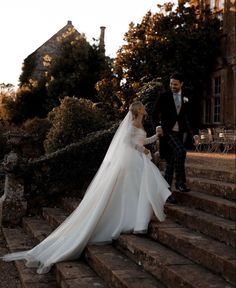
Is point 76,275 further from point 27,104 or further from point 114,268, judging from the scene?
point 27,104

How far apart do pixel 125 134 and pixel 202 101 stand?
14.3 metres

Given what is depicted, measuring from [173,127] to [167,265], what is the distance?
2.66 meters

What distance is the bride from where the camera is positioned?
18.7 feet

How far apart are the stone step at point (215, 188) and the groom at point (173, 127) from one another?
7.9 inches

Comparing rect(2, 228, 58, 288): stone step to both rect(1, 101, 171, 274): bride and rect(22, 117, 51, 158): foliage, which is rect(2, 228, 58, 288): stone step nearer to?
rect(1, 101, 171, 274): bride

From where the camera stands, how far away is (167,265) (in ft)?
14.2

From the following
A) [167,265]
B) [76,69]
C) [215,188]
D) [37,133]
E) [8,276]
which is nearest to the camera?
[167,265]

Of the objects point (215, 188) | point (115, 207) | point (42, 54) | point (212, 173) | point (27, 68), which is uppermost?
point (42, 54)

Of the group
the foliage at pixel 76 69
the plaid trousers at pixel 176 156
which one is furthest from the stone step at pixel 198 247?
the foliage at pixel 76 69

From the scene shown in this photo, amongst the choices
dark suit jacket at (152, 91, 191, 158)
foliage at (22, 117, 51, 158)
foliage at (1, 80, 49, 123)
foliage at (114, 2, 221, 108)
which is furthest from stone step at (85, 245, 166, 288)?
foliage at (1, 80, 49, 123)

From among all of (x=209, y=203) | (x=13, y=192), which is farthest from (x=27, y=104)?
(x=209, y=203)

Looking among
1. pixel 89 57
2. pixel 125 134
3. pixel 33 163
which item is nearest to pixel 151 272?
pixel 125 134

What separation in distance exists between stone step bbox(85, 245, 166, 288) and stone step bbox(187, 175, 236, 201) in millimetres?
1549

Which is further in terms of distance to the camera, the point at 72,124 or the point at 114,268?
the point at 72,124
